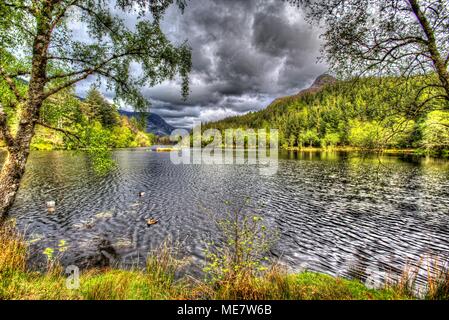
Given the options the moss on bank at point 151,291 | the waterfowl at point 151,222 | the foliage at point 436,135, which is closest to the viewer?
the moss on bank at point 151,291

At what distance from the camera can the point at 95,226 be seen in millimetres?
16984

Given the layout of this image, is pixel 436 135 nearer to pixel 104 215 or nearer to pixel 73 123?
pixel 73 123

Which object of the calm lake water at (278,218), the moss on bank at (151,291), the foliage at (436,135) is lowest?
the calm lake water at (278,218)

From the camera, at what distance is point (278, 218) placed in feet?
65.3

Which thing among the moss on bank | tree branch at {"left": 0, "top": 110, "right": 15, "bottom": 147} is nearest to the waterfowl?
the moss on bank

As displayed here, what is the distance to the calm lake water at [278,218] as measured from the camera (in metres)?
13.1

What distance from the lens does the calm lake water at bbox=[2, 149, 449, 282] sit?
13109 millimetres

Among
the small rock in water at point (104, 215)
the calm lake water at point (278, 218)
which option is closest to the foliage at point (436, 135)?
the calm lake water at point (278, 218)

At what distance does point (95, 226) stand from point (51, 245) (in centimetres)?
350

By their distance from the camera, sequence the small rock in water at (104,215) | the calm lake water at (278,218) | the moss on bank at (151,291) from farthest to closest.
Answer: the small rock in water at (104,215), the calm lake water at (278,218), the moss on bank at (151,291)

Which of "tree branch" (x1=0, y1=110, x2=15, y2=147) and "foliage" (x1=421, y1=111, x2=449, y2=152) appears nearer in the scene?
"foliage" (x1=421, y1=111, x2=449, y2=152)

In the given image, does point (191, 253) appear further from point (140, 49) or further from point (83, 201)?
point (83, 201)

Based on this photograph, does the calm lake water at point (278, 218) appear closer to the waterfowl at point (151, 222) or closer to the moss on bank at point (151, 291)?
the waterfowl at point (151, 222)

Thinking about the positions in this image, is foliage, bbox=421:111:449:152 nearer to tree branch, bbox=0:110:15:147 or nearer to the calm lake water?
the calm lake water
